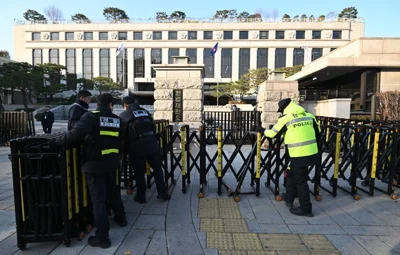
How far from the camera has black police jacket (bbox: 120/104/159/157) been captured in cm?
415

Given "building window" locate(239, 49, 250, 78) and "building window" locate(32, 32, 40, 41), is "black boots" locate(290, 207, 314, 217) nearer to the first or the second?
"building window" locate(239, 49, 250, 78)

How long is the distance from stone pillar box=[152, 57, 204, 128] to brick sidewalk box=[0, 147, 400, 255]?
240 inches

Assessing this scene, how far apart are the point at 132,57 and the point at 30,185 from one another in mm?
52024

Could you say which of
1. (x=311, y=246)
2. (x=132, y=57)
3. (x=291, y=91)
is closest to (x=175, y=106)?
(x=291, y=91)

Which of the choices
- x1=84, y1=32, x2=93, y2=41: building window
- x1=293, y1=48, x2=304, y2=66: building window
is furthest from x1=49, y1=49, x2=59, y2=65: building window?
x1=293, y1=48, x2=304, y2=66: building window

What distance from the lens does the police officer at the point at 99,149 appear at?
9.68 ft

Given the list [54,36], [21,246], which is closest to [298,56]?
[54,36]

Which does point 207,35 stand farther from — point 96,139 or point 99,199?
point 99,199

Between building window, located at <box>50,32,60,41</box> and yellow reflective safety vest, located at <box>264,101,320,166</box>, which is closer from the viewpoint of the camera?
yellow reflective safety vest, located at <box>264,101,320,166</box>

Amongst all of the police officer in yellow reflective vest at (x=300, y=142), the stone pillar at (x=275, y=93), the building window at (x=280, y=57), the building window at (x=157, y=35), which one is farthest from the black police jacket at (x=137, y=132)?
the building window at (x=157, y=35)

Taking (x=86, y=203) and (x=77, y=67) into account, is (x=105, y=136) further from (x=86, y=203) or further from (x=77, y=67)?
(x=77, y=67)

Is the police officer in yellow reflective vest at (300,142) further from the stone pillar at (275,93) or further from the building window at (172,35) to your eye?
the building window at (172,35)

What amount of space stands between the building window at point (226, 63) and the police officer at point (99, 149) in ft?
160

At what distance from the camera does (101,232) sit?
3.12 metres
